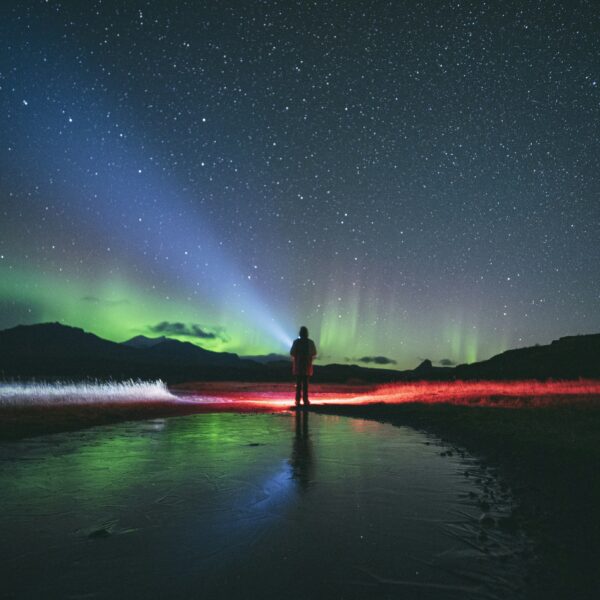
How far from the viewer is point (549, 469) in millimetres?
6145

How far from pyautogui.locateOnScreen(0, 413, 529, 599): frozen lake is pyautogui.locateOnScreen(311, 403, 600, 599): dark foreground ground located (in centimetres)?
22

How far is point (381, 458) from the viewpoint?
7.30 metres

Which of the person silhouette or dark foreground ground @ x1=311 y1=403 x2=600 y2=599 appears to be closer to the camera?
dark foreground ground @ x1=311 y1=403 x2=600 y2=599

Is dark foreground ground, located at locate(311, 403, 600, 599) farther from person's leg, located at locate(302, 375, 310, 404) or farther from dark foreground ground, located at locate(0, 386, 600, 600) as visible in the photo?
person's leg, located at locate(302, 375, 310, 404)

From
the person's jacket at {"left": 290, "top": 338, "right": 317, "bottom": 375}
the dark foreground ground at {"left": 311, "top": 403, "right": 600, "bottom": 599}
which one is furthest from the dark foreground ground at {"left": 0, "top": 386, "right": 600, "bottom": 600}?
the person's jacket at {"left": 290, "top": 338, "right": 317, "bottom": 375}

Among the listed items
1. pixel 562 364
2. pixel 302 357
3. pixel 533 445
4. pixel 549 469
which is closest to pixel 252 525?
pixel 549 469

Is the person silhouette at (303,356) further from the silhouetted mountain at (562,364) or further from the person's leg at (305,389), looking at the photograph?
the silhouetted mountain at (562,364)

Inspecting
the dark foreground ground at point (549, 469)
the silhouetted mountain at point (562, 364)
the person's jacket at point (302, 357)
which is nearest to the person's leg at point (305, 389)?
the person's jacket at point (302, 357)

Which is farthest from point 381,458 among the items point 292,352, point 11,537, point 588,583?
point 292,352

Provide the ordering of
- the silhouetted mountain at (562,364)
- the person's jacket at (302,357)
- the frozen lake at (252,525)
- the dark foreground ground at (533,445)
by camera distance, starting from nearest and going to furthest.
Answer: the frozen lake at (252,525)
the dark foreground ground at (533,445)
the person's jacket at (302,357)
the silhouetted mountain at (562,364)

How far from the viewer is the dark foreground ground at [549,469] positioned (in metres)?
3.21

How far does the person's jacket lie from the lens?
15672 mm

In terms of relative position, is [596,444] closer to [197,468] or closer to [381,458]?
[381,458]

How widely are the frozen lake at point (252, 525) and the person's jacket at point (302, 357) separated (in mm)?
7854
